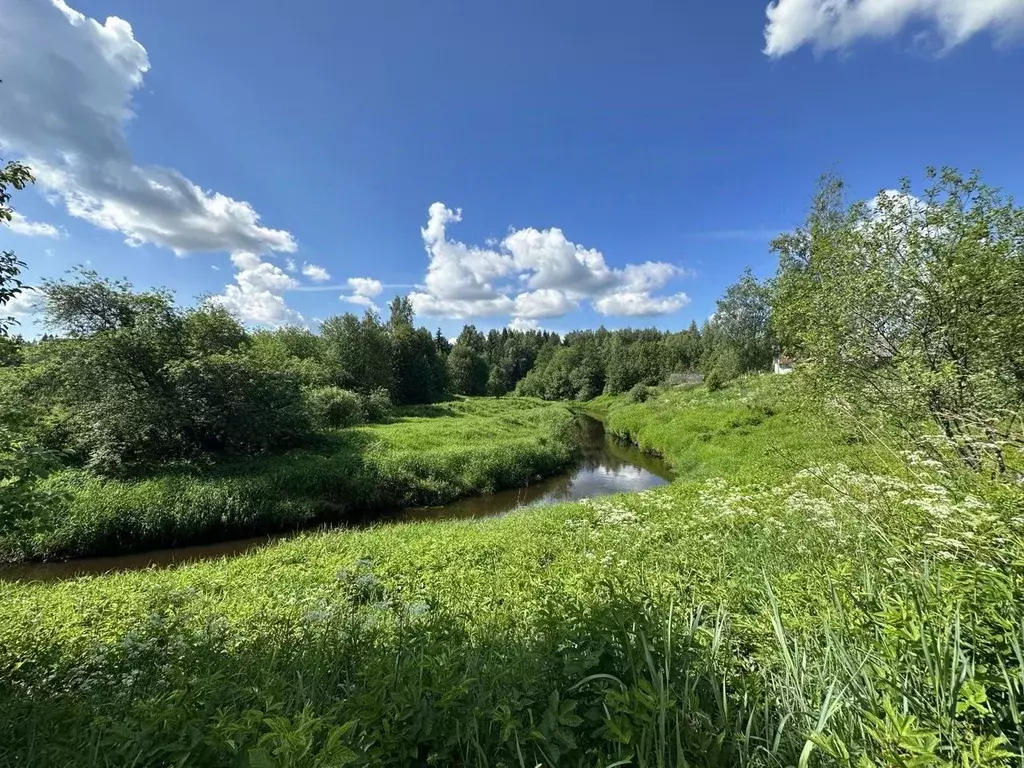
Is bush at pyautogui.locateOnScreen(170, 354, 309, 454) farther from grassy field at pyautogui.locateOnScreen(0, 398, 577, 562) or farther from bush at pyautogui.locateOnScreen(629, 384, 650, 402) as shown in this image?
bush at pyautogui.locateOnScreen(629, 384, 650, 402)

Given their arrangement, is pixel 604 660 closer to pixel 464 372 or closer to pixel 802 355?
pixel 802 355

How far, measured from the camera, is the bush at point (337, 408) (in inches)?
969

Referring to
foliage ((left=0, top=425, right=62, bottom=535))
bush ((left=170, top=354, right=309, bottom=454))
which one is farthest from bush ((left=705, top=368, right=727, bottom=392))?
foliage ((left=0, top=425, right=62, bottom=535))

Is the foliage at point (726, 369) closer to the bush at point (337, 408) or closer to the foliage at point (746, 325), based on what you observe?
the foliage at point (746, 325)

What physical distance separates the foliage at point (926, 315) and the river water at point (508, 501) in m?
9.15

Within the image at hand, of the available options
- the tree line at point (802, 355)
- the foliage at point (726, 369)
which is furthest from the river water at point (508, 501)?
the foliage at point (726, 369)

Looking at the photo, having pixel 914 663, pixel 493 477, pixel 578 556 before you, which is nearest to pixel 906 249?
pixel 578 556

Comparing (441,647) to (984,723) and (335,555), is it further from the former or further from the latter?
(335,555)

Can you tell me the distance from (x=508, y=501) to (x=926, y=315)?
13869 mm

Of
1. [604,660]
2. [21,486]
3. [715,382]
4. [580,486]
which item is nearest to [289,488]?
[21,486]

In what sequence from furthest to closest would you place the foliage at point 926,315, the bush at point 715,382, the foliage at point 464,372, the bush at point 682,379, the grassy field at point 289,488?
1. the foliage at point 464,372
2. the bush at point 682,379
3. the bush at point 715,382
4. the grassy field at point 289,488
5. the foliage at point 926,315

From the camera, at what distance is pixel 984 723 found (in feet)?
5.56

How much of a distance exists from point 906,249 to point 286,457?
20.1 metres

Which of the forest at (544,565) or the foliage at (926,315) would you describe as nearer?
the forest at (544,565)
